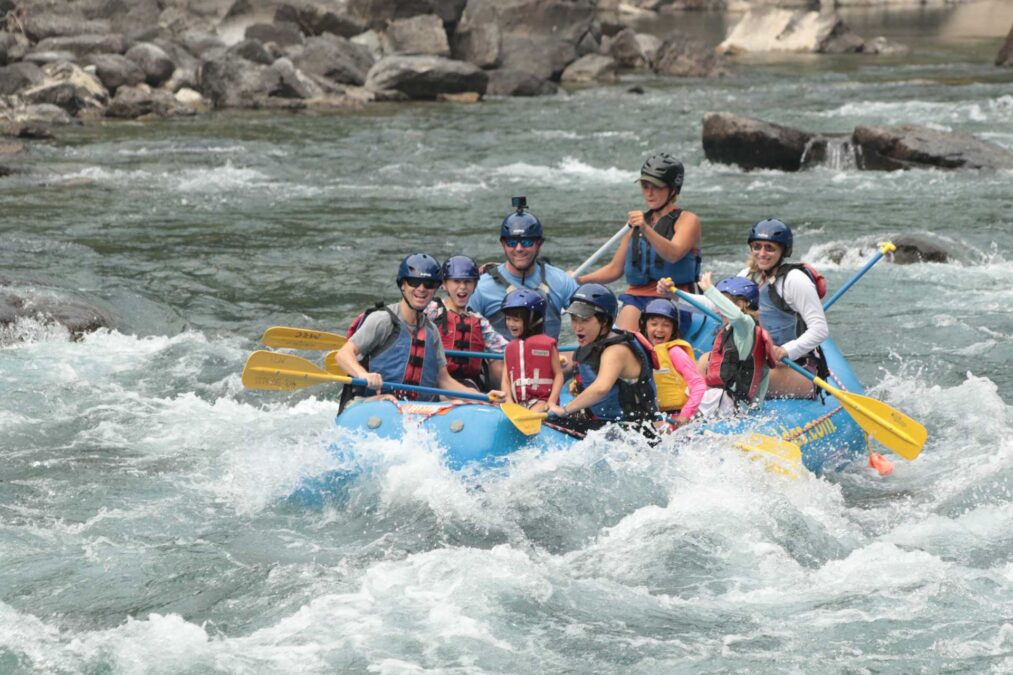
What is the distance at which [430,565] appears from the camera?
652 cm

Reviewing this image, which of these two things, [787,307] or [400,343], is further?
[787,307]

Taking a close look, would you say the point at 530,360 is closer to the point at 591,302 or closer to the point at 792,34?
the point at 591,302

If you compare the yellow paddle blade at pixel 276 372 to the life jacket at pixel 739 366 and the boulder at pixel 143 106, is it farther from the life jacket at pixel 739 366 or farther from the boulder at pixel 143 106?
the boulder at pixel 143 106

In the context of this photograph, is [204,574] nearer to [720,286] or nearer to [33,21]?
[720,286]

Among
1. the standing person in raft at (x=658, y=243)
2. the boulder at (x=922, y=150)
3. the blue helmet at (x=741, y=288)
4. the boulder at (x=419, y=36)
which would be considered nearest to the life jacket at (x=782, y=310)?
the blue helmet at (x=741, y=288)

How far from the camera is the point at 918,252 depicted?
13.0 m

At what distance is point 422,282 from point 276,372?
42.3 inches

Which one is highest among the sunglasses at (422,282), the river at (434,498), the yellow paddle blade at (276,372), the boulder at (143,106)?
the sunglasses at (422,282)

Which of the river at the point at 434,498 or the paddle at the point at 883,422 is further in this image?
the paddle at the point at 883,422

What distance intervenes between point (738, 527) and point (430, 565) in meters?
1.51

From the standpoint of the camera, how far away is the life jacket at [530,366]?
729 cm

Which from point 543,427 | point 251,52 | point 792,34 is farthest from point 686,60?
point 543,427

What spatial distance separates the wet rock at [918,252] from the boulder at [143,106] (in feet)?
47.0

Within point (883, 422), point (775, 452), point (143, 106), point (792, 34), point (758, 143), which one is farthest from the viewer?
point (792, 34)
